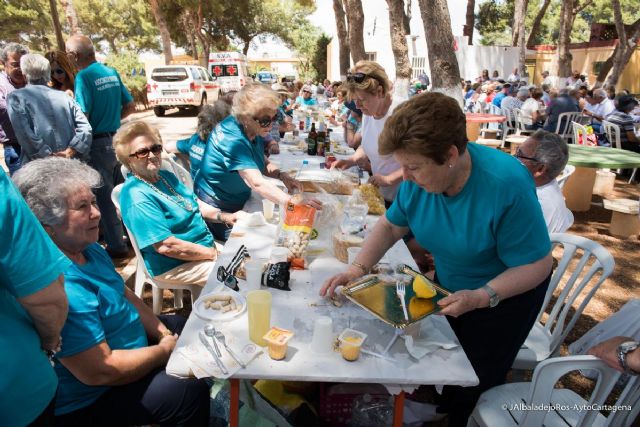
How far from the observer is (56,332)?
4.08 ft

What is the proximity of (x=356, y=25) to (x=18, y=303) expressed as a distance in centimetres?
1142

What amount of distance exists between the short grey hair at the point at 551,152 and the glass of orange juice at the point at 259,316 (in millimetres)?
2010

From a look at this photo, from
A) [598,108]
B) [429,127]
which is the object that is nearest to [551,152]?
[429,127]

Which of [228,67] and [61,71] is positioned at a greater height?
[228,67]

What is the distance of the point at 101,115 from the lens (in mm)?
4230

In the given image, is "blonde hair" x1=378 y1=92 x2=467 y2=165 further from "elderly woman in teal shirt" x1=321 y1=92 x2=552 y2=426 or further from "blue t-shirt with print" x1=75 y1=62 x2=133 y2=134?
"blue t-shirt with print" x1=75 y1=62 x2=133 y2=134

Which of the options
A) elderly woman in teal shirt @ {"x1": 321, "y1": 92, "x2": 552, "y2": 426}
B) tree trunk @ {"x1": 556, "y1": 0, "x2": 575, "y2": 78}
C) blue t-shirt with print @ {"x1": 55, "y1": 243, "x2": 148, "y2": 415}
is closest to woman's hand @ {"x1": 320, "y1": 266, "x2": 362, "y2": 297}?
elderly woman in teal shirt @ {"x1": 321, "y1": 92, "x2": 552, "y2": 426}

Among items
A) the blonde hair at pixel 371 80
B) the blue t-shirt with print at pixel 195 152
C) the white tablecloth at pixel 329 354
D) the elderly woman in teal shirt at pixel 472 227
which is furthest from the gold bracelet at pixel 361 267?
the blue t-shirt with print at pixel 195 152

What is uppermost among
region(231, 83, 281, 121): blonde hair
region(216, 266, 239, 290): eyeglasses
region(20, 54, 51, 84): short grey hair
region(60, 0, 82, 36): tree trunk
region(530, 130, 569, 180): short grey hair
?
region(60, 0, 82, 36): tree trunk

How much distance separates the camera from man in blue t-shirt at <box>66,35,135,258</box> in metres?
4.13

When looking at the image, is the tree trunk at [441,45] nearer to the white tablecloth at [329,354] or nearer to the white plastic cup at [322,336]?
the white tablecloth at [329,354]

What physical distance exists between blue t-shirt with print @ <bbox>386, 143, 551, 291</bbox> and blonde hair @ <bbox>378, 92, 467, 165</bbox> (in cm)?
20

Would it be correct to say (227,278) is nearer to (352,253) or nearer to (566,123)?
(352,253)

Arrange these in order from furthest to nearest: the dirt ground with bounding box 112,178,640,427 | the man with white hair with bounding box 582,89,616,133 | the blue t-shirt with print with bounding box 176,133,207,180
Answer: the man with white hair with bounding box 582,89,616,133 → the blue t-shirt with print with bounding box 176,133,207,180 → the dirt ground with bounding box 112,178,640,427
